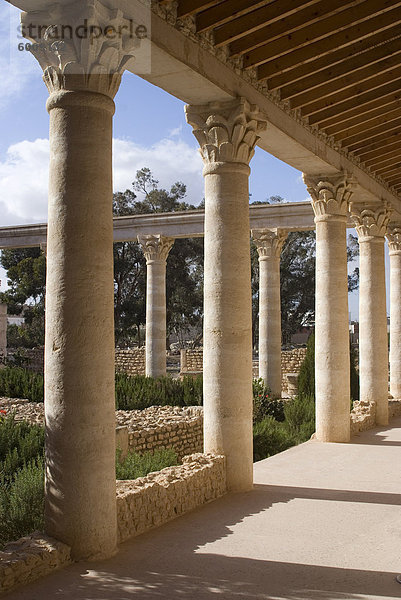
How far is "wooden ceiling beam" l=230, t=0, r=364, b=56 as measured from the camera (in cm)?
694

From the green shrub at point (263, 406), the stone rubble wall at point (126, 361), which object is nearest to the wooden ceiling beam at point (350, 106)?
the green shrub at point (263, 406)

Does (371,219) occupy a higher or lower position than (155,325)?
higher

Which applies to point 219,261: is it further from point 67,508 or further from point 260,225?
point 260,225

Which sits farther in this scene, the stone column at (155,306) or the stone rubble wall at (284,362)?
the stone rubble wall at (284,362)

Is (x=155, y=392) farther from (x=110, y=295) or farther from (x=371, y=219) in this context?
(x=110, y=295)

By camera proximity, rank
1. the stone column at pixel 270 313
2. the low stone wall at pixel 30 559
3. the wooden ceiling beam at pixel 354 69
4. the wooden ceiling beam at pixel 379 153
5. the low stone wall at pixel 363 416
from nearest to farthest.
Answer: the low stone wall at pixel 30 559, the wooden ceiling beam at pixel 354 69, the wooden ceiling beam at pixel 379 153, the low stone wall at pixel 363 416, the stone column at pixel 270 313

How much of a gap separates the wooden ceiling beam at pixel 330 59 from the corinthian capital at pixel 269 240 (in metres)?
11.2

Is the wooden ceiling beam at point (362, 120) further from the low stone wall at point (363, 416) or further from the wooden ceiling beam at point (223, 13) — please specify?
the low stone wall at point (363, 416)

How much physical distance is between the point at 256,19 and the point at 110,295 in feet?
11.5

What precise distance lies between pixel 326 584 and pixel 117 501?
6.63ft

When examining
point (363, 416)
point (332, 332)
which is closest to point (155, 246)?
point (363, 416)

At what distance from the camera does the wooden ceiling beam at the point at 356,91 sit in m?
8.95

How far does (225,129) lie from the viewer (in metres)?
8.02

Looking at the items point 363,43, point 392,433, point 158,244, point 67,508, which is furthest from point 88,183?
point 158,244
